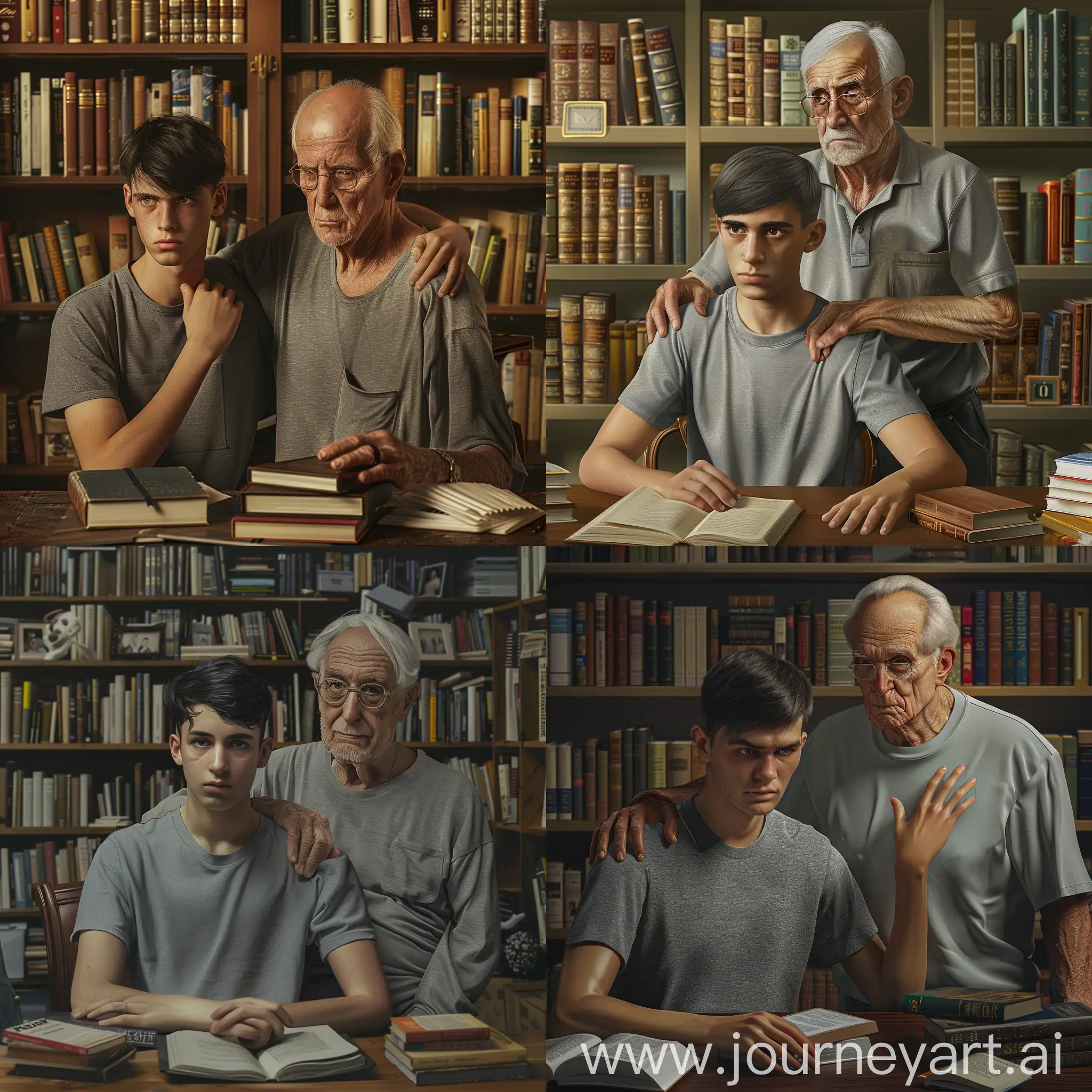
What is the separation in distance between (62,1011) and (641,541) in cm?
134

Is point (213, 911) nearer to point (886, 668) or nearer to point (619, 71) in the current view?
point (886, 668)

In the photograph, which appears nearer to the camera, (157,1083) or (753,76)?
(157,1083)

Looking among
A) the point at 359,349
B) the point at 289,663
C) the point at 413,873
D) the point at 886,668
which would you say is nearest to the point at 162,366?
the point at 359,349

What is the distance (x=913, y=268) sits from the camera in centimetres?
237

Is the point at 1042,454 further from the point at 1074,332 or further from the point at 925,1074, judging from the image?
the point at 925,1074

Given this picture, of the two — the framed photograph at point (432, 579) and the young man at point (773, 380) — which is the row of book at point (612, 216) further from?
the framed photograph at point (432, 579)

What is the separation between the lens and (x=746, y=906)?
95.0 inches

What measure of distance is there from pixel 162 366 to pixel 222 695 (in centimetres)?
60

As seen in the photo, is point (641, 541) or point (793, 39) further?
point (793, 39)

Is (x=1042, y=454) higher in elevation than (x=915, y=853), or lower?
higher

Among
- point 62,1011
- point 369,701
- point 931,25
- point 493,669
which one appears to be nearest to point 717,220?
point 931,25

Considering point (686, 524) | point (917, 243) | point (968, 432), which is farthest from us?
point (968, 432)

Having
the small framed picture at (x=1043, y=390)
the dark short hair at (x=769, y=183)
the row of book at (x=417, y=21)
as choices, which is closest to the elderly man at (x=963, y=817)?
the small framed picture at (x=1043, y=390)

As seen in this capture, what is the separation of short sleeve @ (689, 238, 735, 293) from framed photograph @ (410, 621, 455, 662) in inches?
32.5
